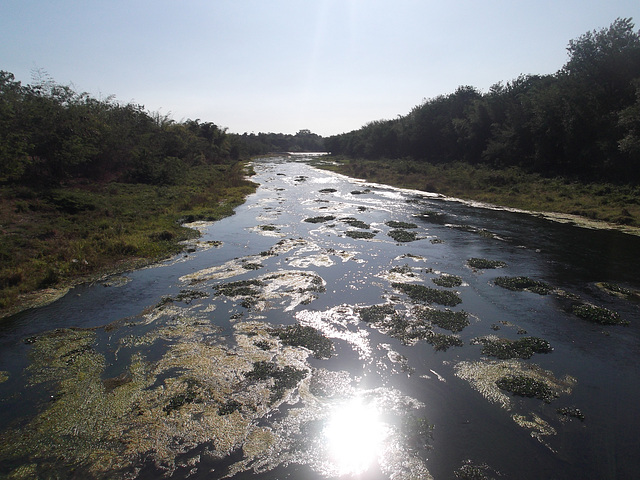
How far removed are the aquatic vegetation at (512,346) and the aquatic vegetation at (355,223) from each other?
15.6 meters

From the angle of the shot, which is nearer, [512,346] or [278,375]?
[278,375]

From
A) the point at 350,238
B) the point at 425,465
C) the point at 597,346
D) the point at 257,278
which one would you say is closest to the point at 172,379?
the point at 425,465

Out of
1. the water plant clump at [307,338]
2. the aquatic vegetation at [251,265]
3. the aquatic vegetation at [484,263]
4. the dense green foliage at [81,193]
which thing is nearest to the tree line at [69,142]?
the dense green foliage at [81,193]

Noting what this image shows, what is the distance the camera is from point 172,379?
8852mm

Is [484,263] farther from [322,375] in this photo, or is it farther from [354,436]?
[354,436]

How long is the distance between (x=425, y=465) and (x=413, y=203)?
3213cm

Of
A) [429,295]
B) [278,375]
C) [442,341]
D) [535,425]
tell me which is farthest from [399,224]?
[535,425]

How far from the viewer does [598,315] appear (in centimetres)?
1198

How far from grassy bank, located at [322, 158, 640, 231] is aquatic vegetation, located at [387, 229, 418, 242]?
524 inches

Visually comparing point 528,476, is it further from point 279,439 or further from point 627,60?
point 627,60

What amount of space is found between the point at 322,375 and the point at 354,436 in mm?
2035

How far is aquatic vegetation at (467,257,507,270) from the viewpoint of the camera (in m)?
17.2

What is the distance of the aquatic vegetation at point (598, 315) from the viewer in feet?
38.4

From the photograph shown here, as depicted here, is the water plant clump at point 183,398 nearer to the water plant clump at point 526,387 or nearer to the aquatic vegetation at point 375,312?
the aquatic vegetation at point 375,312
